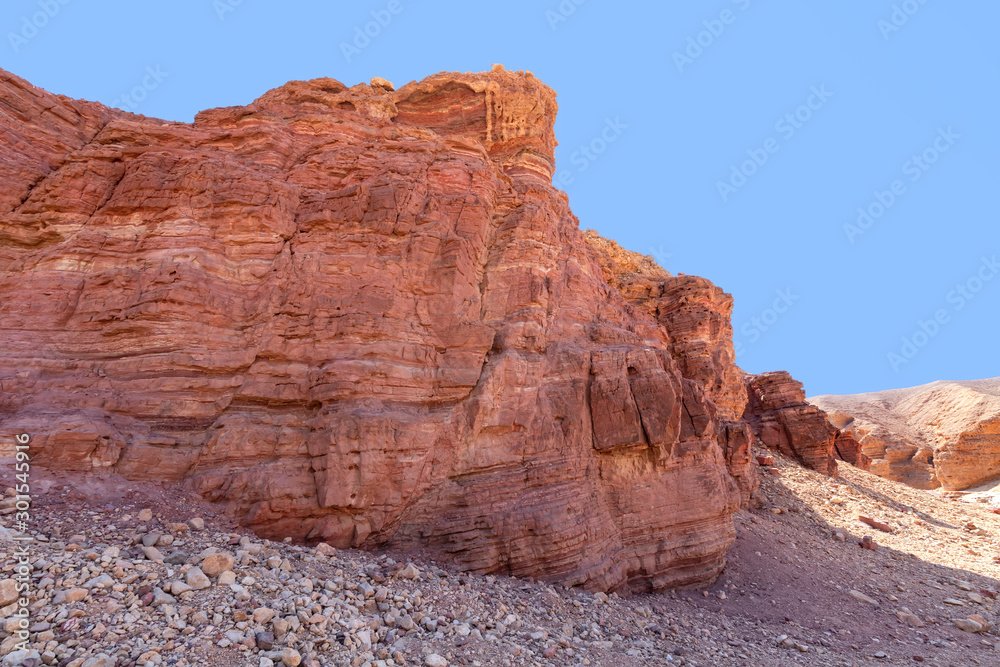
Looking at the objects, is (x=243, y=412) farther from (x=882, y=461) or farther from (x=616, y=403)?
(x=882, y=461)

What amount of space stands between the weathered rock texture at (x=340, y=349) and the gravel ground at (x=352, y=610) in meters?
0.87

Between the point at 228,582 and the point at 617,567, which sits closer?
the point at 228,582

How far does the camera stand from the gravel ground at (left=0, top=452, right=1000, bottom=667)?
6.24 meters

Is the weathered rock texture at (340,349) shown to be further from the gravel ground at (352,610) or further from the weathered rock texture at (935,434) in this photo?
the weathered rock texture at (935,434)

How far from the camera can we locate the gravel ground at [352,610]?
246 inches

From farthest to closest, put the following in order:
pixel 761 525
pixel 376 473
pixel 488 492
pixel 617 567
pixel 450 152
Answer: pixel 761 525 → pixel 450 152 → pixel 617 567 → pixel 488 492 → pixel 376 473

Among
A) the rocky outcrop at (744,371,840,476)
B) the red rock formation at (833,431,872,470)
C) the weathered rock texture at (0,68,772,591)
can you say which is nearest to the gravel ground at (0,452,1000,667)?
the weathered rock texture at (0,68,772,591)

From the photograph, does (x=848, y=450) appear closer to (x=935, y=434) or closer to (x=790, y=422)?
(x=790, y=422)

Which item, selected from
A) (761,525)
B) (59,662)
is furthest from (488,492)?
(761,525)

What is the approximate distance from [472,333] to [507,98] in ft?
43.7

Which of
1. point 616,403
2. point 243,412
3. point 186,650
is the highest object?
point 616,403

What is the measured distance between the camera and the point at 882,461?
54.9 meters

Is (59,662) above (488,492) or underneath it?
underneath

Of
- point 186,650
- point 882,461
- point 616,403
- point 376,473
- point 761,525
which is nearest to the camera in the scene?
point 186,650
